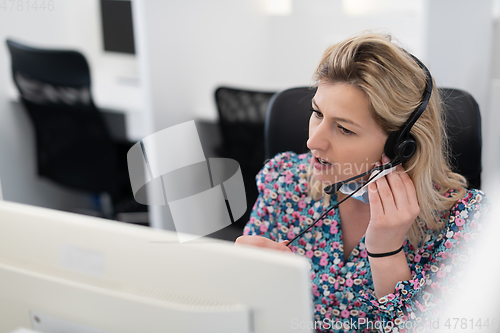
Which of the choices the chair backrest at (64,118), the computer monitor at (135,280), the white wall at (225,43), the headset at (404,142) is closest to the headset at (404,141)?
the headset at (404,142)

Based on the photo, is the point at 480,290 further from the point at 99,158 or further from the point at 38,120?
the point at 38,120

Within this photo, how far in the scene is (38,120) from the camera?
2209mm

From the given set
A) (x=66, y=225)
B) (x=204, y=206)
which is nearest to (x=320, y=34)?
(x=204, y=206)

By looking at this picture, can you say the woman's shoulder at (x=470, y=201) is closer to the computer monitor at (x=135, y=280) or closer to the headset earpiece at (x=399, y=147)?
the headset earpiece at (x=399, y=147)

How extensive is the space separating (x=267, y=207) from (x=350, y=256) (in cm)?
Answer: 23

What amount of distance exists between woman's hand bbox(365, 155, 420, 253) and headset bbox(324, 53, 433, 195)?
1.2 inches

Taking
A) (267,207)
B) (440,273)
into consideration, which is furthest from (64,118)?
(440,273)

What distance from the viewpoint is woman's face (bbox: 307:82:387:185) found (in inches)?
36.1

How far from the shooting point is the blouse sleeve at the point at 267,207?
1162 millimetres

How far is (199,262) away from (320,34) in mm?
2323

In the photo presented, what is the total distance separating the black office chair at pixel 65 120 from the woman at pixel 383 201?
136 centimetres

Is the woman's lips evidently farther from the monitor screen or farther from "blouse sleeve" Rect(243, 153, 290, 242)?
the monitor screen

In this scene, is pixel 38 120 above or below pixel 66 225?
below

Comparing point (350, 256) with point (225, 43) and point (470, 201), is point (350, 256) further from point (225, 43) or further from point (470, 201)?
point (225, 43)
